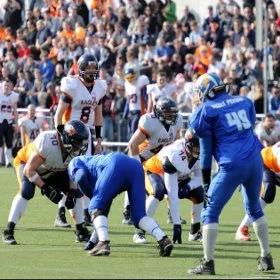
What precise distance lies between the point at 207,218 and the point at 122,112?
13672mm

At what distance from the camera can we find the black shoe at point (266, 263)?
11078 mm

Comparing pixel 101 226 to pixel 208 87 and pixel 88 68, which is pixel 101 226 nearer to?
pixel 208 87

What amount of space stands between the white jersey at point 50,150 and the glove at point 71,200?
0.95 ft

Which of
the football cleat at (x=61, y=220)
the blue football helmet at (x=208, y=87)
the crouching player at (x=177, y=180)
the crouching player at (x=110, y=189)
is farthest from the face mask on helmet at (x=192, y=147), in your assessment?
the football cleat at (x=61, y=220)

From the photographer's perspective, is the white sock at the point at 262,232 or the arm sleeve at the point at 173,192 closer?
the white sock at the point at 262,232

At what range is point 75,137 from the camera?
1238 centimetres

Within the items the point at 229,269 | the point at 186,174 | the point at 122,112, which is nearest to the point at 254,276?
the point at 229,269

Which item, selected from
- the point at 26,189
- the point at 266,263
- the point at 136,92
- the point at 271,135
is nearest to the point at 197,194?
the point at 26,189

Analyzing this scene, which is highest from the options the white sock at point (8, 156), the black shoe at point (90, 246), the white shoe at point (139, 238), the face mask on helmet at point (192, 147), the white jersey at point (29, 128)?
the face mask on helmet at point (192, 147)

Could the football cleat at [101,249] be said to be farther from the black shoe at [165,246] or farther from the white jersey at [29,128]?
the white jersey at [29,128]

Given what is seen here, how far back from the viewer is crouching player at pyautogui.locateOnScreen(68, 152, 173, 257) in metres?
11.7

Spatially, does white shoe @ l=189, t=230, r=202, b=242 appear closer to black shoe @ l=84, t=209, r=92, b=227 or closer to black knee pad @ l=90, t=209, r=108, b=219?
black shoe @ l=84, t=209, r=92, b=227

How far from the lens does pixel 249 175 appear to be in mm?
10938

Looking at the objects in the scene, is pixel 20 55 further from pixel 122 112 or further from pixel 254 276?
pixel 254 276
